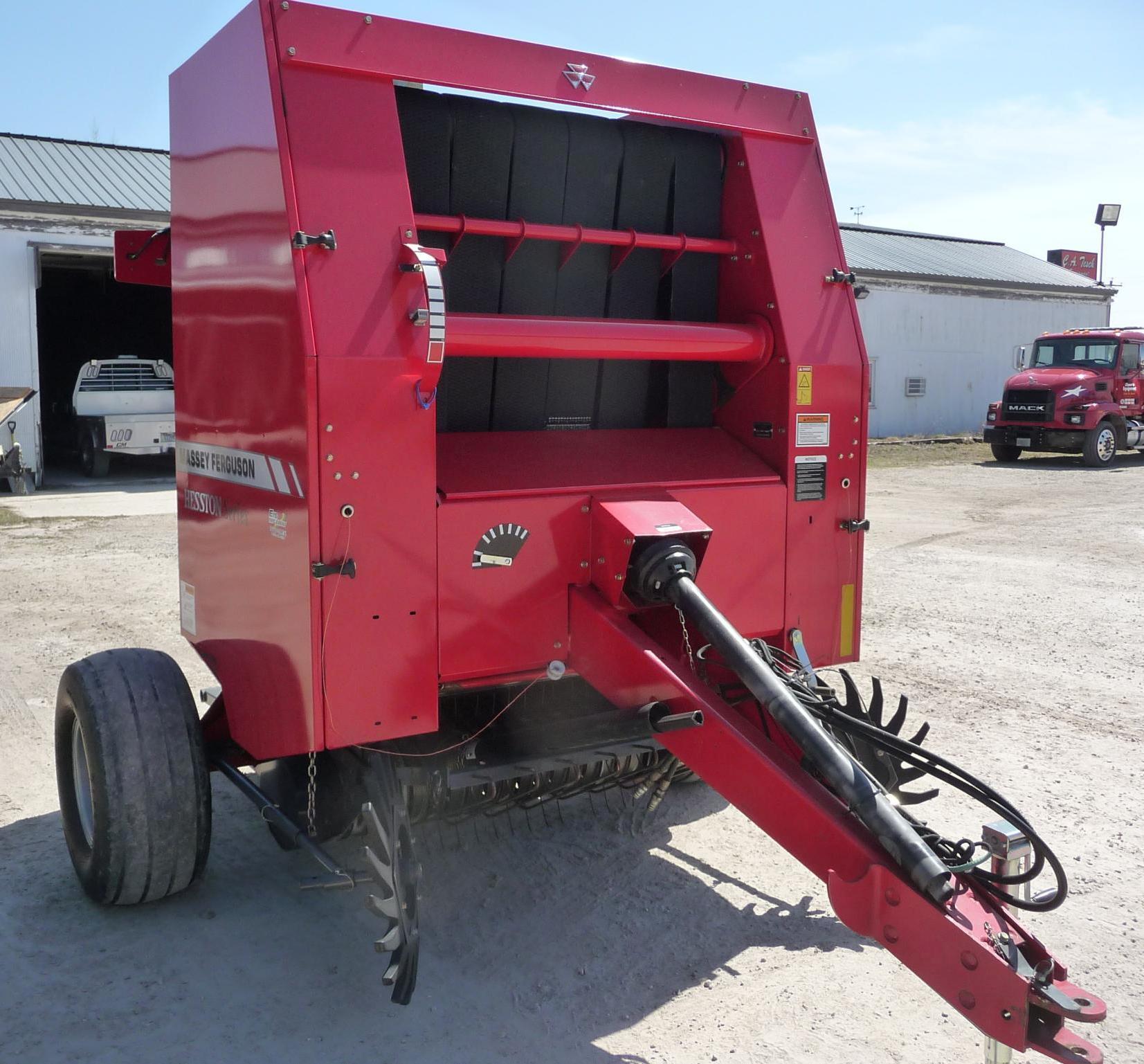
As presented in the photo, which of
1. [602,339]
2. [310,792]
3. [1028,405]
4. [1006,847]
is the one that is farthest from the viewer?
[1028,405]

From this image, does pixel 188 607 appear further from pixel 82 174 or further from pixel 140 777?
pixel 82 174

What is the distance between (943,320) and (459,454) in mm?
22526

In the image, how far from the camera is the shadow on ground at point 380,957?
2672 millimetres

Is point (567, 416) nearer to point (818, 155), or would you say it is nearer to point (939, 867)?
point (818, 155)

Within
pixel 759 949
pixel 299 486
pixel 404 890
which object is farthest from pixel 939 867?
pixel 299 486

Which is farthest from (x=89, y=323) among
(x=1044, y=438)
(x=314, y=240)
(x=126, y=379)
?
(x=314, y=240)

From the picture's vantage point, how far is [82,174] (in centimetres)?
1580

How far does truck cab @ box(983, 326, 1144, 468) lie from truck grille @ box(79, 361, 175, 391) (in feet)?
42.4

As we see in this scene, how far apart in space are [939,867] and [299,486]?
1.65m

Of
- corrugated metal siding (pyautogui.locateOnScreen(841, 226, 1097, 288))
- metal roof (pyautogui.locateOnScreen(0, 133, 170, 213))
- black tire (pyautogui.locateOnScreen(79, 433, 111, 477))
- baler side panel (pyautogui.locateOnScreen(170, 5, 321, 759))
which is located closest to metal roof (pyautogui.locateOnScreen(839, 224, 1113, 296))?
corrugated metal siding (pyautogui.locateOnScreen(841, 226, 1097, 288))

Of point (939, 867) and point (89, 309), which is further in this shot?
point (89, 309)

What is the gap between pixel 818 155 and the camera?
3.56 metres

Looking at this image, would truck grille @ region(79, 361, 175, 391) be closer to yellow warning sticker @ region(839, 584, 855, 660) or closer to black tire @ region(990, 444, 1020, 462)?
black tire @ region(990, 444, 1020, 462)

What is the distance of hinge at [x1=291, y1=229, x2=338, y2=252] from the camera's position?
8.55 feet
